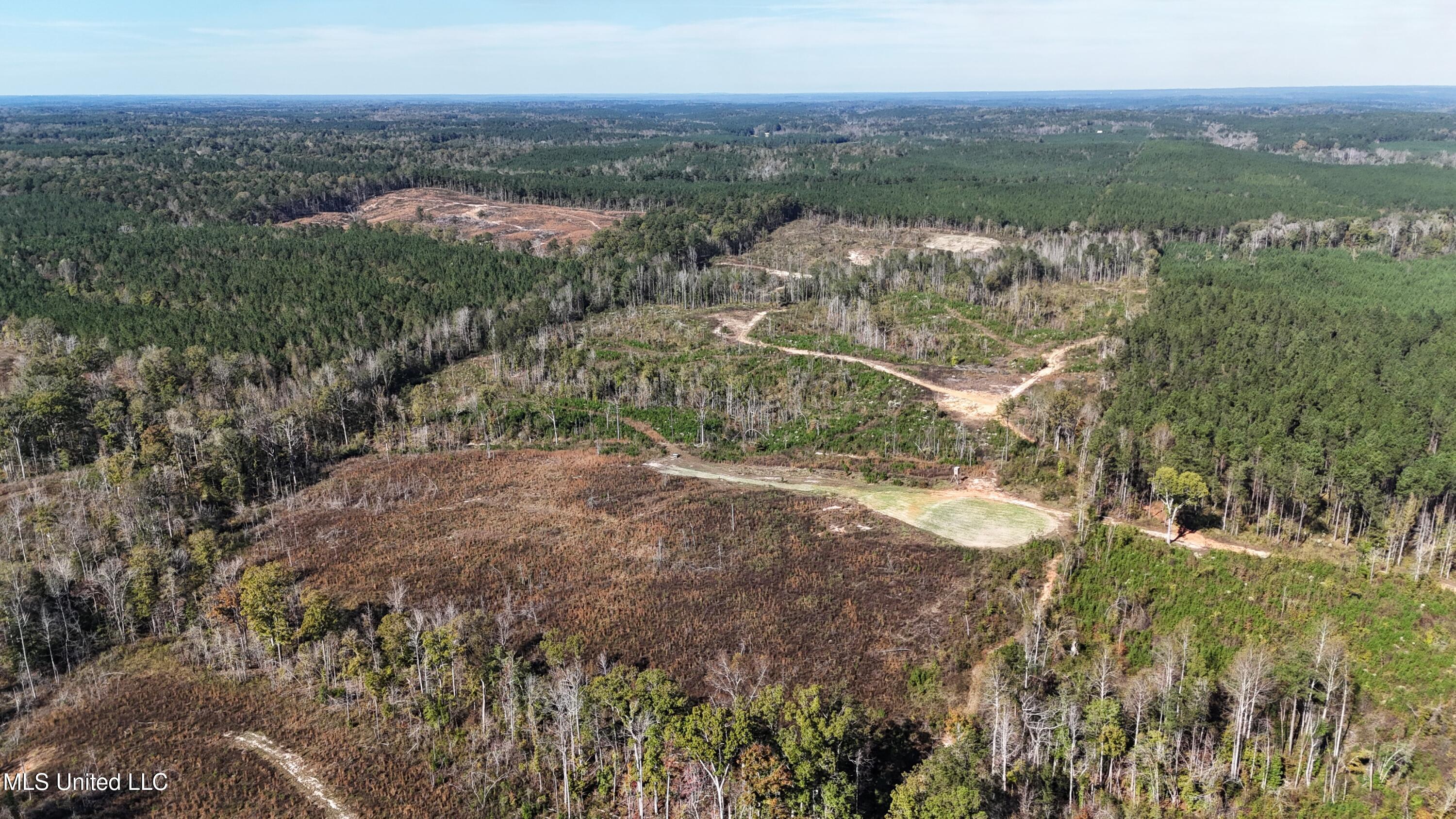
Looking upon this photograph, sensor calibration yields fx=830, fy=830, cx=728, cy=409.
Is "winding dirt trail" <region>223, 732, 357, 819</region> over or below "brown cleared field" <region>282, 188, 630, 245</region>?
below

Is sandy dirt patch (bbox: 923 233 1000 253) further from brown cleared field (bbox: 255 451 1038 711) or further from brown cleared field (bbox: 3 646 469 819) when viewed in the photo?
brown cleared field (bbox: 3 646 469 819)

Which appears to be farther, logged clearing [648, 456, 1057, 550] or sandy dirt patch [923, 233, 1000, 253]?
sandy dirt patch [923, 233, 1000, 253]

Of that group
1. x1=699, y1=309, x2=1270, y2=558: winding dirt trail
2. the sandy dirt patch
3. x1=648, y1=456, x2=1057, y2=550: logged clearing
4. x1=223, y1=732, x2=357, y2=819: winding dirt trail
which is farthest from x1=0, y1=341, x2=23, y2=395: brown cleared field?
the sandy dirt patch

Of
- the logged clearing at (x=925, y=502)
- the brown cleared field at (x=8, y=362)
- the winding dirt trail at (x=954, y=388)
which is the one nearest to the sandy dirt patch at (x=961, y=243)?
the winding dirt trail at (x=954, y=388)

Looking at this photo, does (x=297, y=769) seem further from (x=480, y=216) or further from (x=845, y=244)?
(x=480, y=216)

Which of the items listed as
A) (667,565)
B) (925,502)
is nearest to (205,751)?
(667,565)
